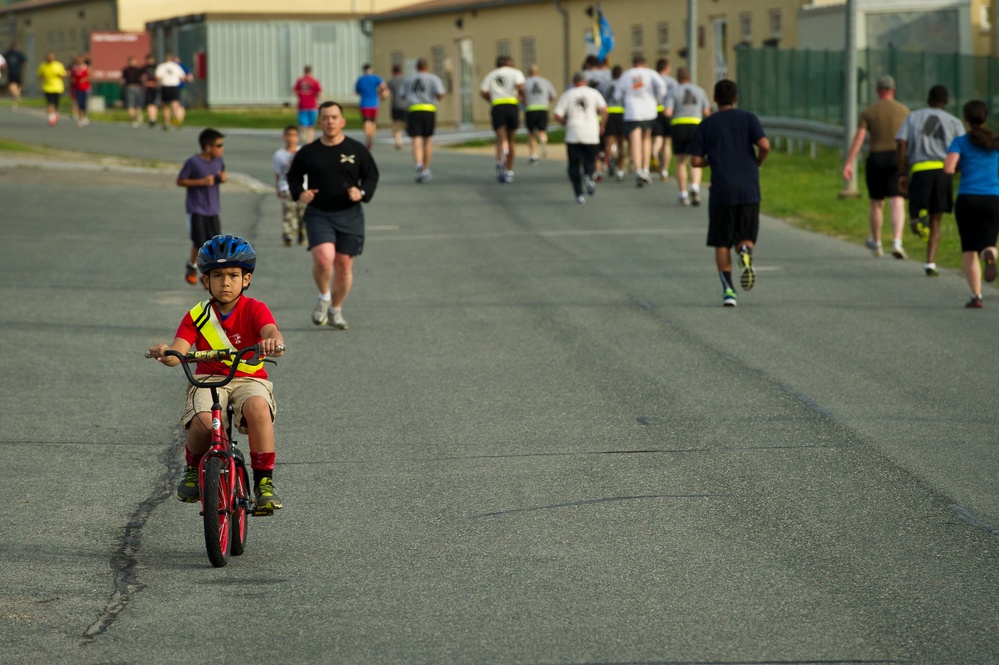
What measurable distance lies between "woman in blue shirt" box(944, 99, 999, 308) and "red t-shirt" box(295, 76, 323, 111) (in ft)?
A: 82.7

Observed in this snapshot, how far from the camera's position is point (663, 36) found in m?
45.7

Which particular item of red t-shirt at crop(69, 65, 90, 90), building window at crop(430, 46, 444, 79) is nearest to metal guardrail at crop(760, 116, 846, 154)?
red t-shirt at crop(69, 65, 90, 90)

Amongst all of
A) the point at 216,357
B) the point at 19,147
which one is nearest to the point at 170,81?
the point at 19,147

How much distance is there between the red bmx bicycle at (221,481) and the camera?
6.20 metres

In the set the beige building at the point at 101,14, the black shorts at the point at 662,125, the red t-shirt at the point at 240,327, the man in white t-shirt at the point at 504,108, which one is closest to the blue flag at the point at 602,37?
the man in white t-shirt at the point at 504,108

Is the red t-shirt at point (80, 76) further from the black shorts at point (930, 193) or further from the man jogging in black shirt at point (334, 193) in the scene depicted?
the man jogging in black shirt at point (334, 193)

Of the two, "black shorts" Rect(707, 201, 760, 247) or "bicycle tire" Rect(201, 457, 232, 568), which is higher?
"black shorts" Rect(707, 201, 760, 247)

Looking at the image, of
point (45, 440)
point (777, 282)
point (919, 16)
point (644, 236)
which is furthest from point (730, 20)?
point (45, 440)

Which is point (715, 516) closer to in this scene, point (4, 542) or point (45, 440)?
point (4, 542)

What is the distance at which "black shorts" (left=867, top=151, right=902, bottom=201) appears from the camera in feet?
55.5

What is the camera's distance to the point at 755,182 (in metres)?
14.0

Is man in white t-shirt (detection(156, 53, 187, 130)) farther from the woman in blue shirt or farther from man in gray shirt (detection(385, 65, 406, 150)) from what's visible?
the woman in blue shirt

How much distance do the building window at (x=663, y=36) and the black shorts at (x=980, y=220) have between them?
106 feet

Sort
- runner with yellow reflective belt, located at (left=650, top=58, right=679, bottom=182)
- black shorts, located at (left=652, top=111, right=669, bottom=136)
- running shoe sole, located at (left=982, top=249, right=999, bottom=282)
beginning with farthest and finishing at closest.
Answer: black shorts, located at (left=652, top=111, right=669, bottom=136) → runner with yellow reflective belt, located at (left=650, top=58, right=679, bottom=182) → running shoe sole, located at (left=982, top=249, right=999, bottom=282)
